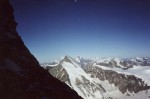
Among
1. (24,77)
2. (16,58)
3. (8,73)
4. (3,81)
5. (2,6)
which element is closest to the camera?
(3,81)

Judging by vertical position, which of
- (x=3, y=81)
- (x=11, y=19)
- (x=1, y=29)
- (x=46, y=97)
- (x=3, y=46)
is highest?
(x=11, y=19)

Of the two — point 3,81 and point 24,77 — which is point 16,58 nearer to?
point 24,77

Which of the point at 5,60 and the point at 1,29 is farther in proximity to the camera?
the point at 1,29

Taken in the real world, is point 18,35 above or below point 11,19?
below

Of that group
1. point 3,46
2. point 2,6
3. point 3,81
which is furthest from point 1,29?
point 3,81

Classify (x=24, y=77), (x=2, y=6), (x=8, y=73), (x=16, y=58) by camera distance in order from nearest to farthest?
1. (x=8, y=73)
2. (x=24, y=77)
3. (x=16, y=58)
4. (x=2, y=6)

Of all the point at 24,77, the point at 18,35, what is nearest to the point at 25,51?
the point at 18,35
